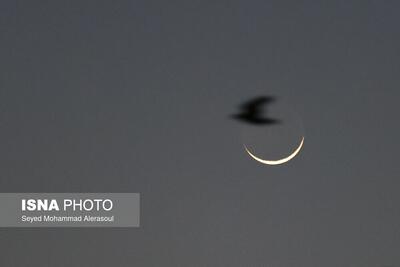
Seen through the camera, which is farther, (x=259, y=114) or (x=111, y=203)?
(x=111, y=203)

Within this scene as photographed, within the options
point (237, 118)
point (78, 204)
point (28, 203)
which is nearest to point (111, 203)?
point (78, 204)

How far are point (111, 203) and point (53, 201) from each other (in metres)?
3.25

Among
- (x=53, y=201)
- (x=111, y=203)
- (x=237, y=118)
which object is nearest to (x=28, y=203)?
(x=53, y=201)

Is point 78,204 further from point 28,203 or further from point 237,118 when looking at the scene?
point 237,118

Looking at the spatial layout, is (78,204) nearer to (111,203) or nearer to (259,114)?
(111,203)

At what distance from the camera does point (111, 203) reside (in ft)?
134

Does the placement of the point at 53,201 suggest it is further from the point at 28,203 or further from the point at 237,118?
the point at 237,118

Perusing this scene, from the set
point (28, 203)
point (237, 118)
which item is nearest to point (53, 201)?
point (28, 203)

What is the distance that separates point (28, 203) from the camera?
40.3 metres

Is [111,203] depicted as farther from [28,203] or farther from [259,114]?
[259,114]

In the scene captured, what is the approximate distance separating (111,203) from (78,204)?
2058 mm

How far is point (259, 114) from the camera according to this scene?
29359mm

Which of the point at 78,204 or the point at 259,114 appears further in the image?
the point at 78,204

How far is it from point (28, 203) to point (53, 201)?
138 cm
